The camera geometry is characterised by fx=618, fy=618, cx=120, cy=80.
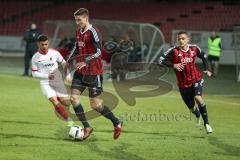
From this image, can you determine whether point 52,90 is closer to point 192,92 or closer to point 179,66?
point 179,66

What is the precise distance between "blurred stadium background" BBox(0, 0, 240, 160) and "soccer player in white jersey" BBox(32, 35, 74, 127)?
65 cm

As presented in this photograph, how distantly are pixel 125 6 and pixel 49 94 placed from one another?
32392 mm

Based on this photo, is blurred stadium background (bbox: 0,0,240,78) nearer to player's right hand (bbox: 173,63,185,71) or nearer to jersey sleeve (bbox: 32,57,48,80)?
player's right hand (bbox: 173,63,185,71)

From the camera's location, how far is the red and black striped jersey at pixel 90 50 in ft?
36.0

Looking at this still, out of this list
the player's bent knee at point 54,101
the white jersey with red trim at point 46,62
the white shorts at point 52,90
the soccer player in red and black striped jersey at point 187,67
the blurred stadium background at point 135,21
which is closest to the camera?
the player's bent knee at point 54,101

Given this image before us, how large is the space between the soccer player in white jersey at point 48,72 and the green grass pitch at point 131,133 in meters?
0.64

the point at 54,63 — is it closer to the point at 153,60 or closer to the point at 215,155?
the point at 215,155

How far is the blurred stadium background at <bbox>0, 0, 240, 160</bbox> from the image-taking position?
10250 mm

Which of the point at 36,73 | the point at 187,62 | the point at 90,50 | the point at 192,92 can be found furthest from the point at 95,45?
the point at 192,92

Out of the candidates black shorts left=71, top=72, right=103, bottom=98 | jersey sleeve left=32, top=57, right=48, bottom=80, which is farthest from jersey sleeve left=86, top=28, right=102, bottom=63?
jersey sleeve left=32, top=57, right=48, bottom=80

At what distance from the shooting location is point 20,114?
14469 mm

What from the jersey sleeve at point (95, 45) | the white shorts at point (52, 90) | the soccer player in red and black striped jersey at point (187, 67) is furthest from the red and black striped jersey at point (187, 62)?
the white shorts at point (52, 90)

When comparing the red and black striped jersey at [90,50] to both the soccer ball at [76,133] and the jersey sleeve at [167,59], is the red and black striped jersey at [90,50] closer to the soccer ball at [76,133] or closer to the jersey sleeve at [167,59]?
the soccer ball at [76,133]

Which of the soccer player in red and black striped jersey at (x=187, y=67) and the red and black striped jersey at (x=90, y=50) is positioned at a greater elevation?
the red and black striped jersey at (x=90, y=50)
